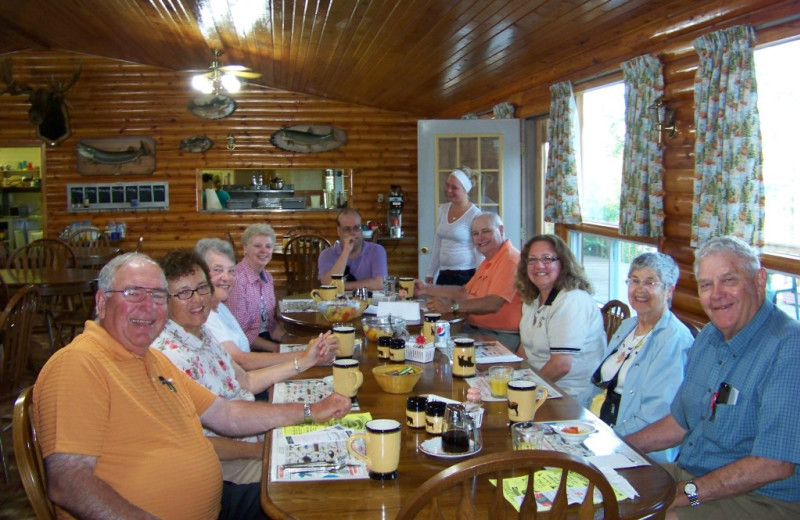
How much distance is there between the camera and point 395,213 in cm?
855

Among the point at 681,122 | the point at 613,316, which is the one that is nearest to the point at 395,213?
the point at 681,122

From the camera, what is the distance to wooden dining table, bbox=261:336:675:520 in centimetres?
146

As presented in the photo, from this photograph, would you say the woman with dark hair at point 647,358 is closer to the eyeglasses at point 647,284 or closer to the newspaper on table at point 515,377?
the eyeglasses at point 647,284

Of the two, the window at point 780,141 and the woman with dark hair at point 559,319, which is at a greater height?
the window at point 780,141

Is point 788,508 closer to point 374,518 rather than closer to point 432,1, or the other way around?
point 374,518

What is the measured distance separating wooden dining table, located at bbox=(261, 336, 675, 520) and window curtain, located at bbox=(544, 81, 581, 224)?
3.07 meters

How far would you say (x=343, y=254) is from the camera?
465cm

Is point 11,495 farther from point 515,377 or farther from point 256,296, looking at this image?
point 515,377

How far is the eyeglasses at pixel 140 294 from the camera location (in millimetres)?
1804

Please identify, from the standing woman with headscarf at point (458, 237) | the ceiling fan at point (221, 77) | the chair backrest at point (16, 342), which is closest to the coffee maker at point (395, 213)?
the ceiling fan at point (221, 77)

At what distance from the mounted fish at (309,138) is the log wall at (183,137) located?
0.07 m

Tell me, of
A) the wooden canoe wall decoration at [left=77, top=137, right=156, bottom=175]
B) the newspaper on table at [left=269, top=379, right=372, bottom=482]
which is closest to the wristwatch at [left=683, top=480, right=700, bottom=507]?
the newspaper on table at [left=269, top=379, right=372, bottom=482]

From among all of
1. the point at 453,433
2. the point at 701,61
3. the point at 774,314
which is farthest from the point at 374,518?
the point at 701,61

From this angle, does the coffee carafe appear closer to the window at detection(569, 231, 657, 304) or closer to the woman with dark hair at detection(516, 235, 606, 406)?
the woman with dark hair at detection(516, 235, 606, 406)
